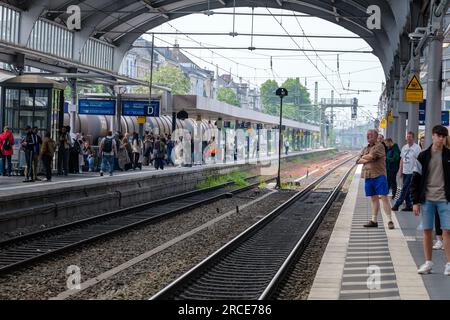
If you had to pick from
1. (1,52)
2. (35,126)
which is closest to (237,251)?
(35,126)

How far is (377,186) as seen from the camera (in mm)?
14930

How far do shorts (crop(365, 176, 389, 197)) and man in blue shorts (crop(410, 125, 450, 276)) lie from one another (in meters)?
5.01

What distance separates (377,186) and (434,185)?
5398 mm

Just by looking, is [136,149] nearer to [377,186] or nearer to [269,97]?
[377,186]

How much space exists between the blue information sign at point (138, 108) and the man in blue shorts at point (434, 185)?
2591 cm

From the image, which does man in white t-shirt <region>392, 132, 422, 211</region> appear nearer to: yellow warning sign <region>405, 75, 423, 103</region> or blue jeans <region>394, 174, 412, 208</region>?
blue jeans <region>394, 174, 412, 208</region>

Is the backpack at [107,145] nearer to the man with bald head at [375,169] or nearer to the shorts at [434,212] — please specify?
the man with bald head at [375,169]

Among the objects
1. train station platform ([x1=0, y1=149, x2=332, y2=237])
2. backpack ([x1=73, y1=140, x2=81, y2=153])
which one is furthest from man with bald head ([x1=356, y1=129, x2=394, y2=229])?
backpack ([x1=73, y1=140, x2=81, y2=153])

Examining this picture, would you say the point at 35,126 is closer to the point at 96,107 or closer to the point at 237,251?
the point at 96,107

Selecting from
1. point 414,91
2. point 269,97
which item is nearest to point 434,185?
point 414,91

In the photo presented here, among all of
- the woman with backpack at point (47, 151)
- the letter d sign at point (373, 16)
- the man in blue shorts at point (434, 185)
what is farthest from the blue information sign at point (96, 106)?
the man in blue shorts at point (434, 185)

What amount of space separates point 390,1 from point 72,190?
16.6m

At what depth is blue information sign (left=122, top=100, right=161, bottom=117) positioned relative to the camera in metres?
35.0

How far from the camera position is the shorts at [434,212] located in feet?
31.1
